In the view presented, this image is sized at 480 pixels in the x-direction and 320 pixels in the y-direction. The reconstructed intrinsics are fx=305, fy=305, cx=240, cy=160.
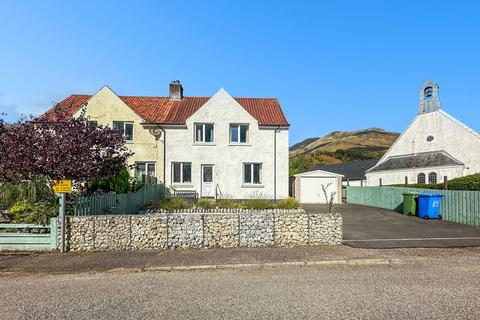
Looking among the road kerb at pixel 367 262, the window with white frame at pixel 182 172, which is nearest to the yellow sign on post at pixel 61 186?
the road kerb at pixel 367 262

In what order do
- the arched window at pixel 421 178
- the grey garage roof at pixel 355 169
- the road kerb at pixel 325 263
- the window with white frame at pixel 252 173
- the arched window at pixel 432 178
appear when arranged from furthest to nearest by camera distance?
the grey garage roof at pixel 355 169
the arched window at pixel 421 178
the arched window at pixel 432 178
the window with white frame at pixel 252 173
the road kerb at pixel 325 263

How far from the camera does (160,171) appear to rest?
23.6 m

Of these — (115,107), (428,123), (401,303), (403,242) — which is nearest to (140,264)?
(401,303)

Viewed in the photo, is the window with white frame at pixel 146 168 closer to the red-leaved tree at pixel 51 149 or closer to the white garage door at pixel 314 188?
the red-leaved tree at pixel 51 149

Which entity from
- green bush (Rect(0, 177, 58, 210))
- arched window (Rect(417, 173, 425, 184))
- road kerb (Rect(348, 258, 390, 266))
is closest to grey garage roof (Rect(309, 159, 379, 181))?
arched window (Rect(417, 173, 425, 184))

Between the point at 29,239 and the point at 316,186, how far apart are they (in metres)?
22.0

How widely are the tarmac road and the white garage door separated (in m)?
18.9

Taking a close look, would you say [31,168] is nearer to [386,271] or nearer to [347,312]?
[347,312]

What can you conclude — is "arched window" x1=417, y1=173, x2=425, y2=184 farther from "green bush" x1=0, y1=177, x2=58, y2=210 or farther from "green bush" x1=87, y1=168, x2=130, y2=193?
"green bush" x1=0, y1=177, x2=58, y2=210

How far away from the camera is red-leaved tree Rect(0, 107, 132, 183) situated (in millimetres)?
10078

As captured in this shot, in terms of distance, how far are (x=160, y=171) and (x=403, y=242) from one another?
1763cm

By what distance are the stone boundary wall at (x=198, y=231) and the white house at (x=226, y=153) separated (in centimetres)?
1311

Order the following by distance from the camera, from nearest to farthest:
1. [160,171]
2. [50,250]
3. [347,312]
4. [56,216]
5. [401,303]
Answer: [347,312] → [401,303] → [50,250] → [56,216] → [160,171]

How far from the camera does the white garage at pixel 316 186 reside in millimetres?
27000
